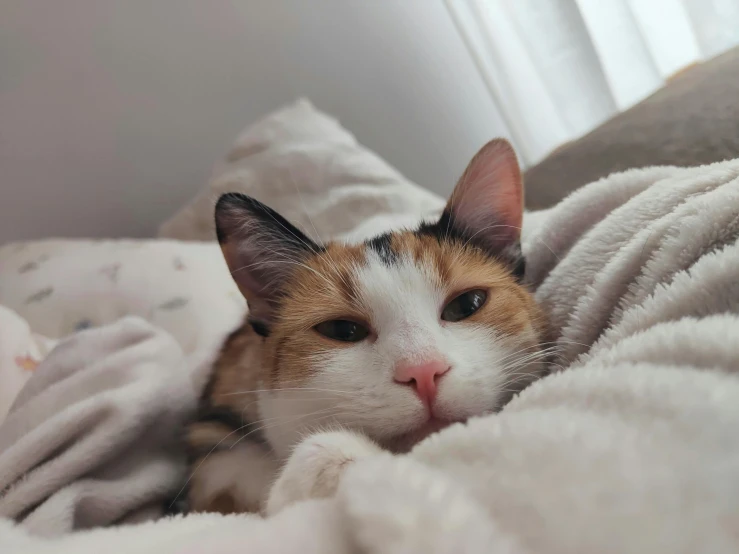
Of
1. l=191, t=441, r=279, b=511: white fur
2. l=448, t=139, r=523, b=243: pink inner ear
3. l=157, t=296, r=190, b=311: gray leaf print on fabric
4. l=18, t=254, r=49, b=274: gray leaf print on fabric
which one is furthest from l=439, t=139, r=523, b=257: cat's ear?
l=18, t=254, r=49, b=274: gray leaf print on fabric

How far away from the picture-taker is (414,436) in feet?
1.99

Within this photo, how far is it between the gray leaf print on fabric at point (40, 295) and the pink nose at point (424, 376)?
4.00ft

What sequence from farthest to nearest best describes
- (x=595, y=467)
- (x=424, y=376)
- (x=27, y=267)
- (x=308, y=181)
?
(x=308, y=181), (x=27, y=267), (x=424, y=376), (x=595, y=467)

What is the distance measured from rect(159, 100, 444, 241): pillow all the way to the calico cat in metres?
0.73

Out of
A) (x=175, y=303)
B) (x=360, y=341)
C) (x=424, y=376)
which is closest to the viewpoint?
(x=424, y=376)

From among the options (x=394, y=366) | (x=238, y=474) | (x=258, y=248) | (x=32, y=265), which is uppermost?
(x=32, y=265)

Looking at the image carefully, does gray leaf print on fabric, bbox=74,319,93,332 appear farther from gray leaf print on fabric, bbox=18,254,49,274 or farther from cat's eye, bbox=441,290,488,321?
cat's eye, bbox=441,290,488,321

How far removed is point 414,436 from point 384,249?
286mm

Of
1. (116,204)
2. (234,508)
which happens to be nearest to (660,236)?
(234,508)

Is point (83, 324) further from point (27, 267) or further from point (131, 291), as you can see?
point (27, 267)

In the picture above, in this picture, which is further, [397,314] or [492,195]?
[492,195]

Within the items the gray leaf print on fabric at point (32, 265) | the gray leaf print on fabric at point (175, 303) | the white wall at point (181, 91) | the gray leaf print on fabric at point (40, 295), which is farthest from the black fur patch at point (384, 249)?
the white wall at point (181, 91)

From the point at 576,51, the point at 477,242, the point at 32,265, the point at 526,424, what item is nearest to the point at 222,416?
the point at 477,242

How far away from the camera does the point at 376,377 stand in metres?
0.62
